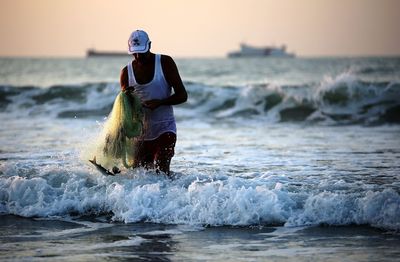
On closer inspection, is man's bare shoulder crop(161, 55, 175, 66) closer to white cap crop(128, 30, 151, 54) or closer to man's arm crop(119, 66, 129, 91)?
white cap crop(128, 30, 151, 54)

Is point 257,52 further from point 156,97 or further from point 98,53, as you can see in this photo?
point 156,97

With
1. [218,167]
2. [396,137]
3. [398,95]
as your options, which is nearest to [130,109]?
[218,167]

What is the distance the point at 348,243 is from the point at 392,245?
0.36 meters

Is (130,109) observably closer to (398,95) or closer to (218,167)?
(218,167)

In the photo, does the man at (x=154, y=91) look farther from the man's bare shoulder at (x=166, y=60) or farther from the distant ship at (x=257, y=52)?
the distant ship at (x=257, y=52)

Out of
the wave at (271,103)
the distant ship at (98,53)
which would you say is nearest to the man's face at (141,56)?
the wave at (271,103)

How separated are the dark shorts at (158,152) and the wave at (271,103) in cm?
1172

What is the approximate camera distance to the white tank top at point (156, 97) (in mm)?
7215

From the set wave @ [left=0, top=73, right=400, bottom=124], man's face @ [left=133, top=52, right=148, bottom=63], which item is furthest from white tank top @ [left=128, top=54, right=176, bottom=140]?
wave @ [left=0, top=73, right=400, bottom=124]

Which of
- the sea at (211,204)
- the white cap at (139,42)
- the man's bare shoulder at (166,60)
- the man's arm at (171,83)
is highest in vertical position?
the white cap at (139,42)

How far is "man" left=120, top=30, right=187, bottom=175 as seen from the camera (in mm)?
7173

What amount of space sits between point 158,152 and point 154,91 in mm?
657

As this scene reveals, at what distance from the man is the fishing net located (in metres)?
0.07

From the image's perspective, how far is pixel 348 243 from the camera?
243 inches
